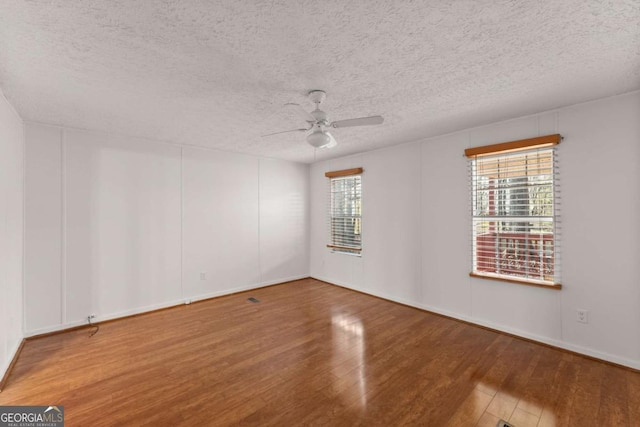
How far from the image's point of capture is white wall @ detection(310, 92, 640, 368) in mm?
2572

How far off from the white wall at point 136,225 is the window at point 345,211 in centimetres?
108

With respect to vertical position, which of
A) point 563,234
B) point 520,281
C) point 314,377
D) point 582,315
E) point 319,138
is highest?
point 319,138

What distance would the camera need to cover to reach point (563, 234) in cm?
289

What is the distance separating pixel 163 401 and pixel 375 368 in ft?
5.76

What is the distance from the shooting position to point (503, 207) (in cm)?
330

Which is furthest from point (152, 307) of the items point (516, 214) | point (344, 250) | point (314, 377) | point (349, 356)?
point (516, 214)

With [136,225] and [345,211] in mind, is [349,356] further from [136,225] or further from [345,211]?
[136,225]

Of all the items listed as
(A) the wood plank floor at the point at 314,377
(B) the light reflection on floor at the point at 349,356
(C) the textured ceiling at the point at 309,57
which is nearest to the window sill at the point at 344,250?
(B) the light reflection on floor at the point at 349,356

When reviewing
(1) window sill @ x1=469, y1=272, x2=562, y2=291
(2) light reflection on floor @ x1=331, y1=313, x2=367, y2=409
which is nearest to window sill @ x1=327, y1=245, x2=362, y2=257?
(2) light reflection on floor @ x1=331, y1=313, x2=367, y2=409

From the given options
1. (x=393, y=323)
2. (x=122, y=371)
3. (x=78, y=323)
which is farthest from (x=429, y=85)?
(x=78, y=323)

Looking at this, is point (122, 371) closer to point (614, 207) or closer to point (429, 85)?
point (429, 85)

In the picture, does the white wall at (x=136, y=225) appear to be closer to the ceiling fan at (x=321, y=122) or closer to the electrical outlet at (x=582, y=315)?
the ceiling fan at (x=321, y=122)

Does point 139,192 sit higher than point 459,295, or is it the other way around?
point 139,192

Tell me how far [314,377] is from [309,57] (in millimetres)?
2574
